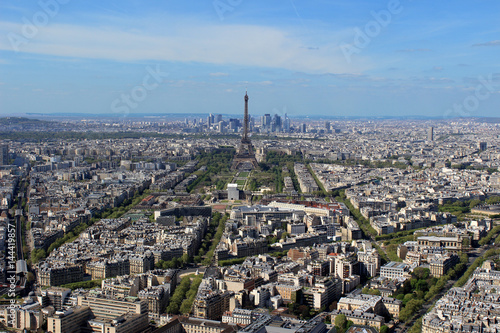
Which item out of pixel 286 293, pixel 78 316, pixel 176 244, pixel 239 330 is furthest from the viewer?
pixel 176 244

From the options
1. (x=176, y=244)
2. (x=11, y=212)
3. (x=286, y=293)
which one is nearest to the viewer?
(x=286, y=293)

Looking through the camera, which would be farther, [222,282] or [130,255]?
[130,255]

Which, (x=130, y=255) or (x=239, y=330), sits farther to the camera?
(x=130, y=255)

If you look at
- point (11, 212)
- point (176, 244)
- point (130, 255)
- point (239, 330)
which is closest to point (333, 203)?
point (176, 244)

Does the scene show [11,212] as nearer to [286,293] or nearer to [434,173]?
[286,293]

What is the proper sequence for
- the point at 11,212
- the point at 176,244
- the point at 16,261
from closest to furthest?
the point at 16,261, the point at 176,244, the point at 11,212

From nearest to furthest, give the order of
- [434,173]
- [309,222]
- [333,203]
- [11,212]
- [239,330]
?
[239,330] < [309,222] < [11,212] < [333,203] < [434,173]

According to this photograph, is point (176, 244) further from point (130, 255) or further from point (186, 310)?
point (186, 310)

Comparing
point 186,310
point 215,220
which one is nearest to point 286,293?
point 186,310
